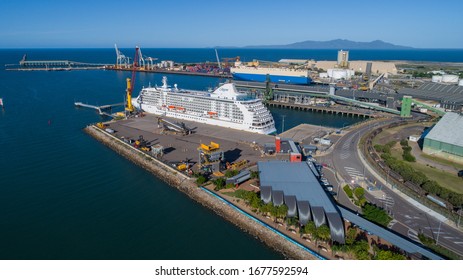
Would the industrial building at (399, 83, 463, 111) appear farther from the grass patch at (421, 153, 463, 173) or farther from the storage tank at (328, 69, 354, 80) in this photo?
the grass patch at (421, 153, 463, 173)

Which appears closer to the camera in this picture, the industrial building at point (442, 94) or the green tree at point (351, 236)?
the green tree at point (351, 236)

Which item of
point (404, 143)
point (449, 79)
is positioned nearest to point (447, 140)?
point (404, 143)

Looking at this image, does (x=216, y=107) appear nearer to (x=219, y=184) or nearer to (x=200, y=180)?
(x=200, y=180)

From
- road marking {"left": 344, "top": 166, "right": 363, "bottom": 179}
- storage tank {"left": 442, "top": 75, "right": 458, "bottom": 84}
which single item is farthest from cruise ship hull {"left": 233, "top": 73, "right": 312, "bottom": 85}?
road marking {"left": 344, "top": 166, "right": 363, "bottom": 179}

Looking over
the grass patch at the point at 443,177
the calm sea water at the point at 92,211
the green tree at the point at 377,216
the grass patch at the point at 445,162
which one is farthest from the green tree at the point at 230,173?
the grass patch at the point at 445,162

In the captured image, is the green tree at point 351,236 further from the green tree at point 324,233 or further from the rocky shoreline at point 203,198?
the rocky shoreline at point 203,198

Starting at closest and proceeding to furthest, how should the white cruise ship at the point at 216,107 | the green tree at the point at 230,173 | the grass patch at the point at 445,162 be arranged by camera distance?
1. the green tree at the point at 230,173
2. the grass patch at the point at 445,162
3. the white cruise ship at the point at 216,107
